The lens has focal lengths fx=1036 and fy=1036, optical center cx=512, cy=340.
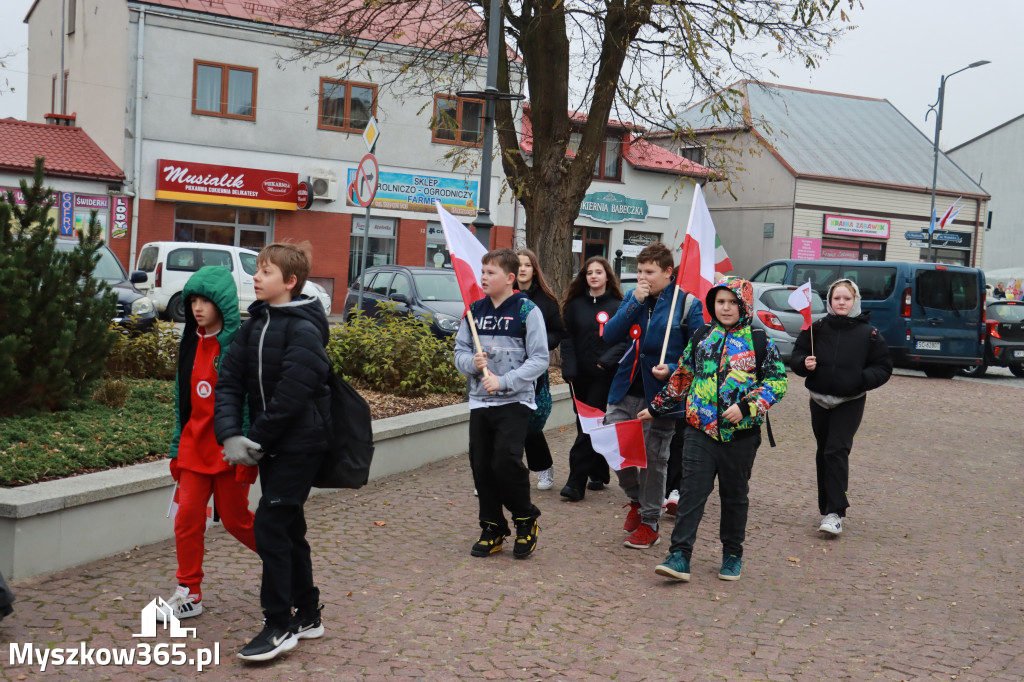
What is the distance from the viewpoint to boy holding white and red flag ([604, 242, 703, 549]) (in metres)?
6.34

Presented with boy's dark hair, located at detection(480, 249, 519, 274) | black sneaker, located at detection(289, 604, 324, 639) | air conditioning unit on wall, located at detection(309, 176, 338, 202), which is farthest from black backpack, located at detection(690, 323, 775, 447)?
air conditioning unit on wall, located at detection(309, 176, 338, 202)

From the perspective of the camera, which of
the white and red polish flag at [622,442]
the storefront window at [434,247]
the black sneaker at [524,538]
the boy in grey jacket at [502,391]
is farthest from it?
the storefront window at [434,247]

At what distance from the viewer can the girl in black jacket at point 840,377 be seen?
270 inches

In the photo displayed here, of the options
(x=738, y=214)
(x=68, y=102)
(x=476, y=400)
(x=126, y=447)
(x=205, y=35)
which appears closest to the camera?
(x=476, y=400)

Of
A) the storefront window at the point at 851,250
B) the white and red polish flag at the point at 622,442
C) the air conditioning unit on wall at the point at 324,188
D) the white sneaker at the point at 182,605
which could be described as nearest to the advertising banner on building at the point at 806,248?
the storefront window at the point at 851,250

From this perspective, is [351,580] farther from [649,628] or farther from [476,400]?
[649,628]

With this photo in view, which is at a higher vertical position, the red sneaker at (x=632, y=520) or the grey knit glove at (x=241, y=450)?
the grey knit glove at (x=241, y=450)

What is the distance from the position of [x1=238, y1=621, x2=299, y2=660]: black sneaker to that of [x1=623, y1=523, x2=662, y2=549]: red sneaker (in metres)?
2.56

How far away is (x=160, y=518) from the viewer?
5.76m

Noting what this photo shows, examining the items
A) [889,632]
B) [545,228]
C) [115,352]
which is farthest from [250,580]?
[545,228]

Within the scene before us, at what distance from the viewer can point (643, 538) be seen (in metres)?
6.29

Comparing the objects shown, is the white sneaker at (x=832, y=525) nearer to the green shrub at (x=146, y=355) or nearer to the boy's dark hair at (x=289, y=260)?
the boy's dark hair at (x=289, y=260)

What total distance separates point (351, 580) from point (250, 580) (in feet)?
1.66

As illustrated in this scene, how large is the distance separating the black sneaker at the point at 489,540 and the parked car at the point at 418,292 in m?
9.43
